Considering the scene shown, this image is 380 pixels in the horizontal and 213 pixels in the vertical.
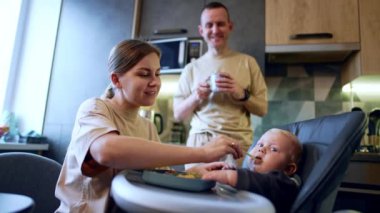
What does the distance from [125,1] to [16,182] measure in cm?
163

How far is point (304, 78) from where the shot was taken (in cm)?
214

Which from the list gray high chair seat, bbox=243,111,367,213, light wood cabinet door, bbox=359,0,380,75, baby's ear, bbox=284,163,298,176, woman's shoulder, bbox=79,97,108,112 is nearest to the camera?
gray high chair seat, bbox=243,111,367,213

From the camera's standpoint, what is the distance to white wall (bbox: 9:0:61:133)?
2.33 metres

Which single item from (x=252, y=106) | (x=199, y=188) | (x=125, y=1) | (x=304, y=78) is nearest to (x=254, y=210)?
(x=199, y=188)

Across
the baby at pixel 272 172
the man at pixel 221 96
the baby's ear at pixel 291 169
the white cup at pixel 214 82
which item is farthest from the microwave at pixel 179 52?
the baby's ear at pixel 291 169

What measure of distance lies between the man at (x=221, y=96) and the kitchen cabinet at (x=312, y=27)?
0.40 m

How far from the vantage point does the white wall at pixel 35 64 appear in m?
2.33

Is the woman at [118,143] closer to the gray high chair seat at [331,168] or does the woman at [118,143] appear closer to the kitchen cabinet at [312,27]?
the gray high chair seat at [331,168]

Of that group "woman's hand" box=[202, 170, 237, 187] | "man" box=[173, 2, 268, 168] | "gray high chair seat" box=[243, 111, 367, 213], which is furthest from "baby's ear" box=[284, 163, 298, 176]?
"man" box=[173, 2, 268, 168]

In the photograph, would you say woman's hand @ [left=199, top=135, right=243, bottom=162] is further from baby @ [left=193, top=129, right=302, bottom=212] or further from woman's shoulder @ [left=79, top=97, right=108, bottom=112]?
woman's shoulder @ [left=79, top=97, right=108, bottom=112]

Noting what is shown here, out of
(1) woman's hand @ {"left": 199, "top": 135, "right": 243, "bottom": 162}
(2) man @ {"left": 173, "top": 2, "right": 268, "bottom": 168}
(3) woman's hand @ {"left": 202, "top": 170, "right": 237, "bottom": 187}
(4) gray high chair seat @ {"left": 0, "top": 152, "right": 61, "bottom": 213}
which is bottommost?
(4) gray high chair seat @ {"left": 0, "top": 152, "right": 61, "bottom": 213}

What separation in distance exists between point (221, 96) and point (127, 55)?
0.78 m

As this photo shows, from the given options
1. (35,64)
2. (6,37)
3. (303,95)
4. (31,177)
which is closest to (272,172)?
(31,177)

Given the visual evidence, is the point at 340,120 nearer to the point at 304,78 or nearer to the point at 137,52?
the point at 137,52
